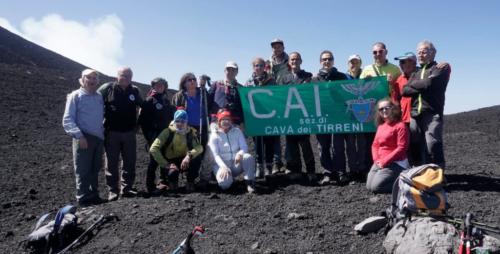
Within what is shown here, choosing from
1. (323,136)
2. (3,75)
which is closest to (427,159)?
(323,136)

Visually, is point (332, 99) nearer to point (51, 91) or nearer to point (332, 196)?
point (332, 196)

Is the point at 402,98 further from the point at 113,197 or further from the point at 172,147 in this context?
the point at 113,197

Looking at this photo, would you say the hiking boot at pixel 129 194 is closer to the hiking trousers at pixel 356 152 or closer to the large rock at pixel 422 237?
the hiking trousers at pixel 356 152

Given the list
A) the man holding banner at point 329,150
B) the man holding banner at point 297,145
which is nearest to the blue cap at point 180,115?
the man holding banner at point 297,145

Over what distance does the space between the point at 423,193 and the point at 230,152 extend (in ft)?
11.5

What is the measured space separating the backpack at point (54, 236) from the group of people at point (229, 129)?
49.6 inches

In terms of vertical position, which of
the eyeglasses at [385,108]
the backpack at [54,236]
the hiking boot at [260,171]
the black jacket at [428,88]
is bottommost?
the backpack at [54,236]

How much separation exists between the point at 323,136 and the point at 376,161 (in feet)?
4.47

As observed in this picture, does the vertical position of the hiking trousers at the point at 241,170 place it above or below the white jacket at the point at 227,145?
below

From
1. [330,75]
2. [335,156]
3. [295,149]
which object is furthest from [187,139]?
[330,75]

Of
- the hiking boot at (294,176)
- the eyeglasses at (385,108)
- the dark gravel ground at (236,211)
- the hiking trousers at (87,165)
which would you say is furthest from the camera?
the hiking boot at (294,176)

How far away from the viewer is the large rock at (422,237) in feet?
15.3

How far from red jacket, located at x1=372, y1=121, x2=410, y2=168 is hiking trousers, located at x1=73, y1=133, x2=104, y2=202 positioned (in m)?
4.63

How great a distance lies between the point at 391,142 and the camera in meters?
7.00
